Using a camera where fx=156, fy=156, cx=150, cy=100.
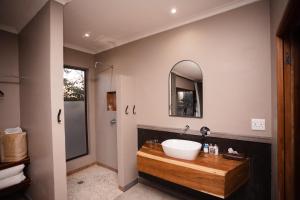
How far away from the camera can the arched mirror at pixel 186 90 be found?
7.36ft

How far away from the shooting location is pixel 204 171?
1.66 m

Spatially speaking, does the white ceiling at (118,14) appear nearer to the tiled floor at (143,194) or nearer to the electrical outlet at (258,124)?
the electrical outlet at (258,124)

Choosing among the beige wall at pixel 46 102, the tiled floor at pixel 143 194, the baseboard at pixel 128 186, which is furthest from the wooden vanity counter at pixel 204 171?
the beige wall at pixel 46 102

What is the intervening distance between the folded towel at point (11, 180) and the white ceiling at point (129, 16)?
2.29 metres

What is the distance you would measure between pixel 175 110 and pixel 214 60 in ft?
3.02

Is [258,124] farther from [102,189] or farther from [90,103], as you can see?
[90,103]

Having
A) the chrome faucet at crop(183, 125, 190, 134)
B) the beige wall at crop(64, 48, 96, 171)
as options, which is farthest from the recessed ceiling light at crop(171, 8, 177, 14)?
the beige wall at crop(64, 48, 96, 171)

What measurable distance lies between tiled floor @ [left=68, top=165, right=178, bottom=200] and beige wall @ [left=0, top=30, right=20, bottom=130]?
146 centimetres

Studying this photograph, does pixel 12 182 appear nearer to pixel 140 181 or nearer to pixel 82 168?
pixel 82 168

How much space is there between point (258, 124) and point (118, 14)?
2264 millimetres

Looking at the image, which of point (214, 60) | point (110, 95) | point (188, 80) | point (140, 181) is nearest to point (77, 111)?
point (110, 95)

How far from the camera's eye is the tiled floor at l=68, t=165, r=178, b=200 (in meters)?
2.46

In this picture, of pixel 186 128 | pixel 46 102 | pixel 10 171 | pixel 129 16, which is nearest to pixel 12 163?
pixel 10 171

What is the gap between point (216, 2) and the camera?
75.9 inches
